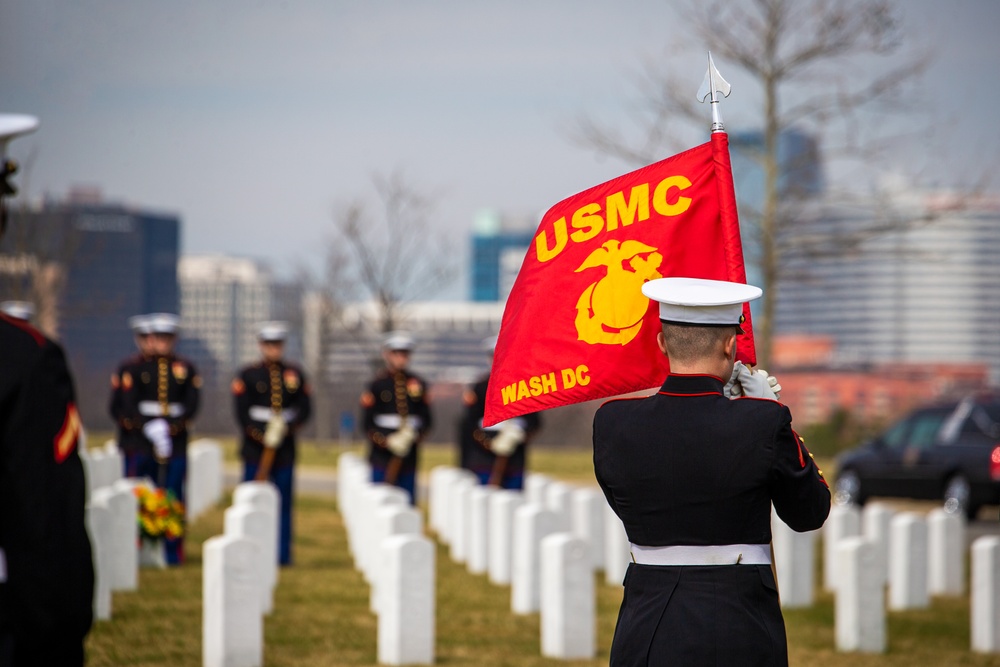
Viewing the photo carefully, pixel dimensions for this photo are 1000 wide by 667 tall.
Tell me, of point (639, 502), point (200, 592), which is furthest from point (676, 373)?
point (200, 592)

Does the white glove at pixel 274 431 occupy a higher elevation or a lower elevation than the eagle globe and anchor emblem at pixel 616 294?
lower

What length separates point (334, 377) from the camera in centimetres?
6488

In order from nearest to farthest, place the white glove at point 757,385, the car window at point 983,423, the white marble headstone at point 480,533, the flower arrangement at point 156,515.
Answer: the white glove at point 757,385 → the flower arrangement at point 156,515 → the white marble headstone at point 480,533 → the car window at point 983,423

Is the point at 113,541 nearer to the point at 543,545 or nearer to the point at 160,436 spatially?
the point at 160,436

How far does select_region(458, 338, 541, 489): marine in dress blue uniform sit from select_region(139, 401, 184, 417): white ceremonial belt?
3.48 m

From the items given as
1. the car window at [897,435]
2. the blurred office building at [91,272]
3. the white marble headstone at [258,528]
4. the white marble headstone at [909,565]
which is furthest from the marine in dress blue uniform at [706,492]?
the blurred office building at [91,272]

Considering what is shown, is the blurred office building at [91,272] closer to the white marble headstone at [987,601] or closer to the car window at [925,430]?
the car window at [925,430]

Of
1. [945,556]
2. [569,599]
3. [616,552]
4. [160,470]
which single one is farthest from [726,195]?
[160,470]

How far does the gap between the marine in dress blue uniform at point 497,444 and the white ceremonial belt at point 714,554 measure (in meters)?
11.4

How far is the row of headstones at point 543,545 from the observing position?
8.65m

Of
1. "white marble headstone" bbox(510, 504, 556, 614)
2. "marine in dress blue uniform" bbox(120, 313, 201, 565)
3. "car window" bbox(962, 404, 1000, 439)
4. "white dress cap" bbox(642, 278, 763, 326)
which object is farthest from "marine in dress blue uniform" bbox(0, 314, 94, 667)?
"car window" bbox(962, 404, 1000, 439)

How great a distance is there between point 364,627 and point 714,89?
596cm

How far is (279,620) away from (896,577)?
5190 millimetres

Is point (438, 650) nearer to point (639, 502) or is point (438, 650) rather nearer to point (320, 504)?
point (639, 502)
